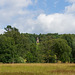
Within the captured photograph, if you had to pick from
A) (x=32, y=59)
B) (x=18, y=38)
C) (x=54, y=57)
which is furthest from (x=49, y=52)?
(x=18, y=38)

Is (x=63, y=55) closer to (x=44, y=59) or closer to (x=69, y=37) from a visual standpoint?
(x=44, y=59)

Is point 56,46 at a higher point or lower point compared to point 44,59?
higher

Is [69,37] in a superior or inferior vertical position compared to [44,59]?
superior

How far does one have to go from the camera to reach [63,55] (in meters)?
53.5

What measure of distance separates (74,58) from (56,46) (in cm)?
1530

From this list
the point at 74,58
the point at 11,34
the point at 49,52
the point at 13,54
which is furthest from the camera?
the point at 74,58

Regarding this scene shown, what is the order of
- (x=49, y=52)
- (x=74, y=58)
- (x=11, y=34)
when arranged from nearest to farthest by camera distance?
(x=49, y=52), (x=11, y=34), (x=74, y=58)

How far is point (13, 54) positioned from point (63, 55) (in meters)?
19.3

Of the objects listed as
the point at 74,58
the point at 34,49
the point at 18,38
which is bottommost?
the point at 74,58

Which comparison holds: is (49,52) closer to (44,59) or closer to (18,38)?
(44,59)

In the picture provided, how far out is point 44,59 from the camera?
192 feet

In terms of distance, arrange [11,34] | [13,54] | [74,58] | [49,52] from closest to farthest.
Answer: [13,54]
[49,52]
[11,34]
[74,58]

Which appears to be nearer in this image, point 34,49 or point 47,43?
point 47,43

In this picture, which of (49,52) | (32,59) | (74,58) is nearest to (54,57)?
(49,52)
